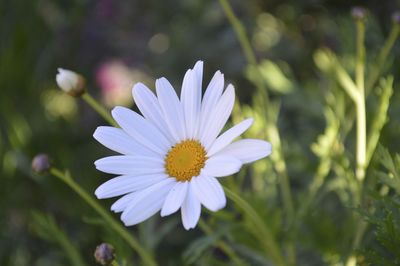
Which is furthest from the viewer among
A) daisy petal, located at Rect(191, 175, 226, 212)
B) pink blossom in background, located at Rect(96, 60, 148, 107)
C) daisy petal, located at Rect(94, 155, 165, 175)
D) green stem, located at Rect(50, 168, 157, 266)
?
pink blossom in background, located at Rect(96, 60, 148, 107)

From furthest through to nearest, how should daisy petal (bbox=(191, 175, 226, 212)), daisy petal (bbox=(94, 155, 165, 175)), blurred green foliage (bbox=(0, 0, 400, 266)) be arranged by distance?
1. blurred green foliage (bbox=(0, 0, 400, 266))
2. daisy petal (bbox=(94, 155, 165, 175))
3. daisy petal (bbox=(191, 175, 226, 212))

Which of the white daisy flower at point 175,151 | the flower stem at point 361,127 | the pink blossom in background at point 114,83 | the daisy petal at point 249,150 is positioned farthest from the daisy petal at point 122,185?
the pink blossom in background at point 114,83

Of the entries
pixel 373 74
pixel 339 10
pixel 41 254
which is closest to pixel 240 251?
pixel 373 74

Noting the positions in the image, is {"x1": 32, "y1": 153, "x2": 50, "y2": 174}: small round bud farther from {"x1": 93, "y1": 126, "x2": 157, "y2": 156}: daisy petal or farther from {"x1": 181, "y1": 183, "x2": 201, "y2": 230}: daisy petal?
{"x1": 181, "y1": 183, "x2": 201, "y2": 230}: daisy petal

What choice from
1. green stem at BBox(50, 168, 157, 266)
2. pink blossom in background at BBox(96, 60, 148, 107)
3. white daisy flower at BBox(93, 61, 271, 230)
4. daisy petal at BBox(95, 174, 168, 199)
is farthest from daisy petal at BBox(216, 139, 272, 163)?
pink blossom in background at BBox(96, 60, 148, 107)

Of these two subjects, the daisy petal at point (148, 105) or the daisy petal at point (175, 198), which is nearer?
the daisy petal at point (175, 198)

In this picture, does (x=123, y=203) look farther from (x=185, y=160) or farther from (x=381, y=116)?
(x=381, y=116)

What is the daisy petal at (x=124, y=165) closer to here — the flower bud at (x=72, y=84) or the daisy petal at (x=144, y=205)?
the daisy petal at (x=144, y=205)
